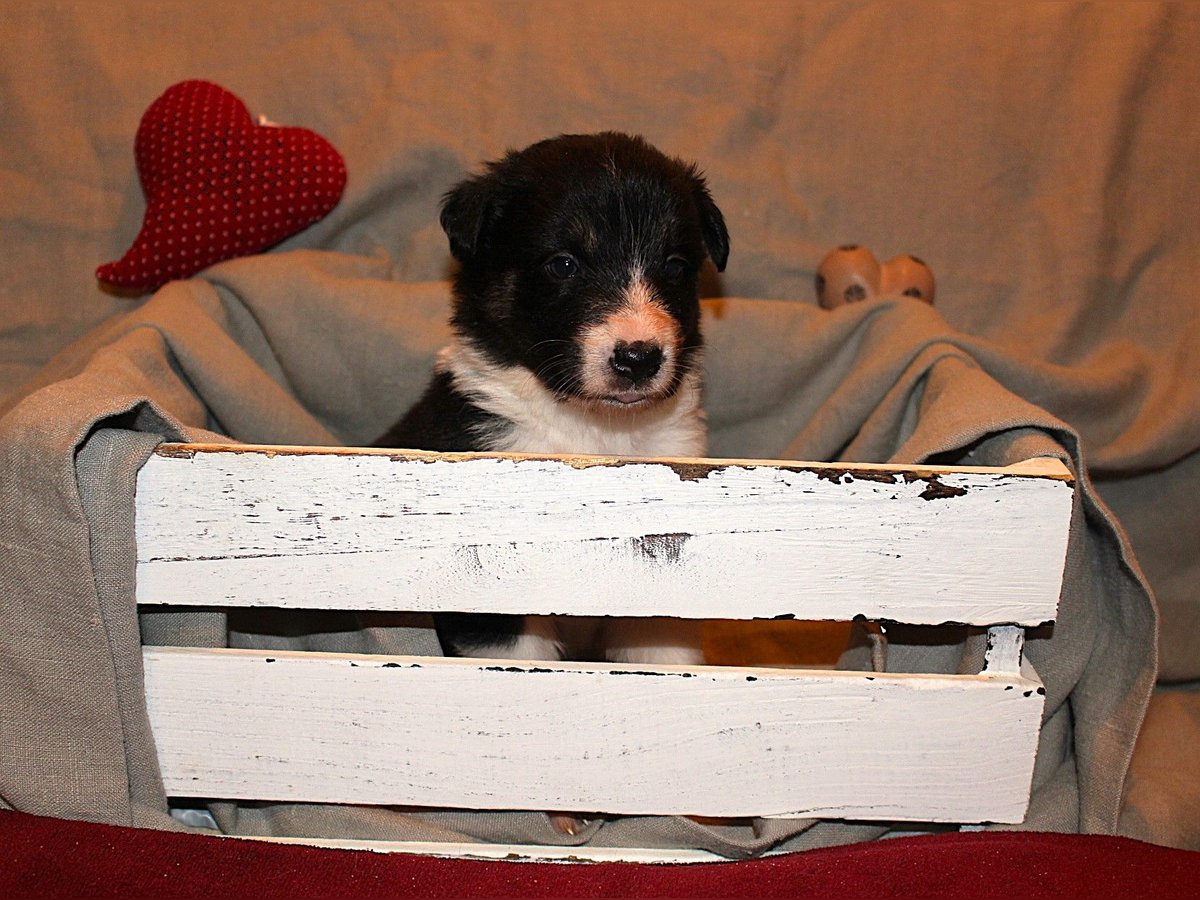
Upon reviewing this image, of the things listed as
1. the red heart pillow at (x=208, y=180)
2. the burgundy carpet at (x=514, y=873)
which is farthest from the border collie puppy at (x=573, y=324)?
the red heart pillow at (x=208, y=180)

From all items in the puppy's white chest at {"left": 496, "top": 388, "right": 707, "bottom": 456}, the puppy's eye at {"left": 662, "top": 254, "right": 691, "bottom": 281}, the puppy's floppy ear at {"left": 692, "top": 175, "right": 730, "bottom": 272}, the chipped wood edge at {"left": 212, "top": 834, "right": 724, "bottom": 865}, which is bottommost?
the chipped wood edge at {"left": 212, "top": 834, "right": 724, "bottom": 865}

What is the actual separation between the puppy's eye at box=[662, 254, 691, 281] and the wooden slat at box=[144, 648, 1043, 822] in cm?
101

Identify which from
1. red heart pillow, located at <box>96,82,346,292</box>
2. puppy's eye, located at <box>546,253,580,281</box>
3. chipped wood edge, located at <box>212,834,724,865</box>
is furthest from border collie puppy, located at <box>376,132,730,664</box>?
red heart pillow, located at <box>96,82,346,292</box>

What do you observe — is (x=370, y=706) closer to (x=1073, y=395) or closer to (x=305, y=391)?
(x=305, y=391)

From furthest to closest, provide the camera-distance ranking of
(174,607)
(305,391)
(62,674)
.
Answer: (305,391)
(174,607)
(62,674)

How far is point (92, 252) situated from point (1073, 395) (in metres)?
2.99

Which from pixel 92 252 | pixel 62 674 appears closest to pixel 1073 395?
pixel 62 674

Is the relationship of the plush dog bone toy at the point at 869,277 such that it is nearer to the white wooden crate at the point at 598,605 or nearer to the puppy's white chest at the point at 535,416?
the puppy's white chest at the point at 535,416

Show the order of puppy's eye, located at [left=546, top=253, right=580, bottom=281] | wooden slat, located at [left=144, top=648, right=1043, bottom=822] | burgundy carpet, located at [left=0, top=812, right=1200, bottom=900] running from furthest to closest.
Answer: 1. puppy's eye, located at [left=546, top=253, right=580, bottom=281]
2. wooden slat, located at [left=144, top=648, right=1043, bottom=822]
3. burgundy carpet, located at [left=0, top=812, right=1200, bottom=900]

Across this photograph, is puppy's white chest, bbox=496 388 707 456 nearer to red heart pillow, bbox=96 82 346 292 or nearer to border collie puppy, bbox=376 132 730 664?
border collie puppy, bbox=376 132 730 664

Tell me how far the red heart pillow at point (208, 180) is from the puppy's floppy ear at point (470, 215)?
87 centimetres

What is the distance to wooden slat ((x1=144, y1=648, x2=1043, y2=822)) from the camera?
2.01m

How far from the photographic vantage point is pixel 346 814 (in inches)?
86.2

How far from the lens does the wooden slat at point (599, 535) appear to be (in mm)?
1896
